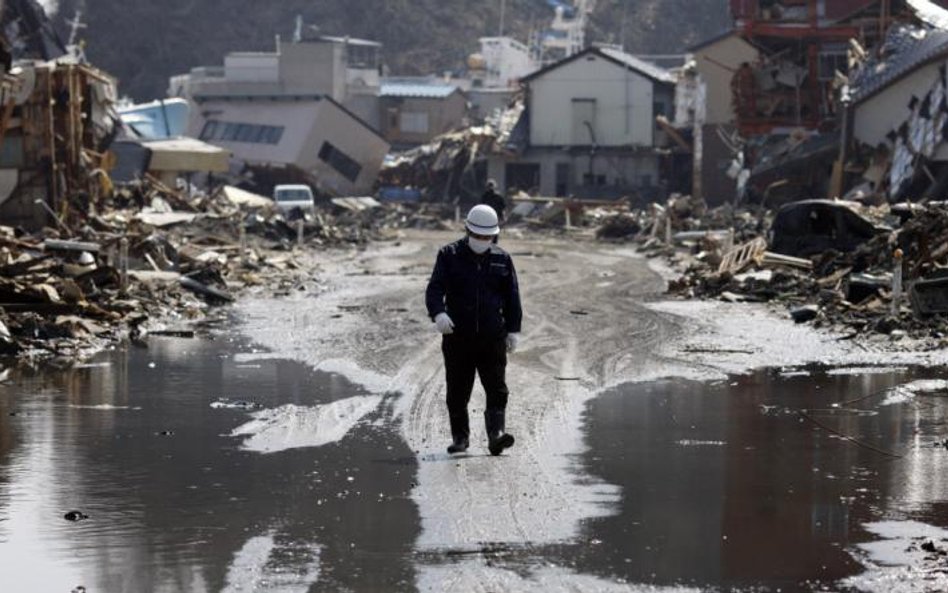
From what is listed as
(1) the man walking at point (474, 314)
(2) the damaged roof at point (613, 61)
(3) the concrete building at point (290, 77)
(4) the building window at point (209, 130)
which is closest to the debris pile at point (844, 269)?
(1) the man walking at point (474, 314)

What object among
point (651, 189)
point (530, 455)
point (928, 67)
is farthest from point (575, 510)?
point (651, 189)

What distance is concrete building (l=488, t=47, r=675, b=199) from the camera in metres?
70.1

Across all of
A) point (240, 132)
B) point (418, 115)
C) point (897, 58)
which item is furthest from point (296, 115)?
point (897, 58)

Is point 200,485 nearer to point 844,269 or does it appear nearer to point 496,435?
point 496,435

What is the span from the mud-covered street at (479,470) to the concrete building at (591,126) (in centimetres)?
5035

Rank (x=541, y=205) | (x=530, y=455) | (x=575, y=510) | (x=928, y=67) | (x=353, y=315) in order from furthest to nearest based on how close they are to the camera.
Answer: (x=541, y=205)
(x=928, y=67)
(x=353, y=315)
(x=530, y=455)
(x=575, y=510)

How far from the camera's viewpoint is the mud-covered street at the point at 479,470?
817cm

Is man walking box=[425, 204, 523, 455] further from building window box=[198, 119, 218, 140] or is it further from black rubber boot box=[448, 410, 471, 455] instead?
building window box=[198, 119, 218, 140]

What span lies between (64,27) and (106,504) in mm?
112812

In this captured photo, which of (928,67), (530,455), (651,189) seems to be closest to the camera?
(530,455)

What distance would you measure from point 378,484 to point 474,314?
1.70 metres

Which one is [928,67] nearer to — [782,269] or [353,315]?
[782,269]

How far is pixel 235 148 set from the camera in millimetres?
76000

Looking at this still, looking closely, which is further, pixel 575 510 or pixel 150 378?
pixel 150 378
